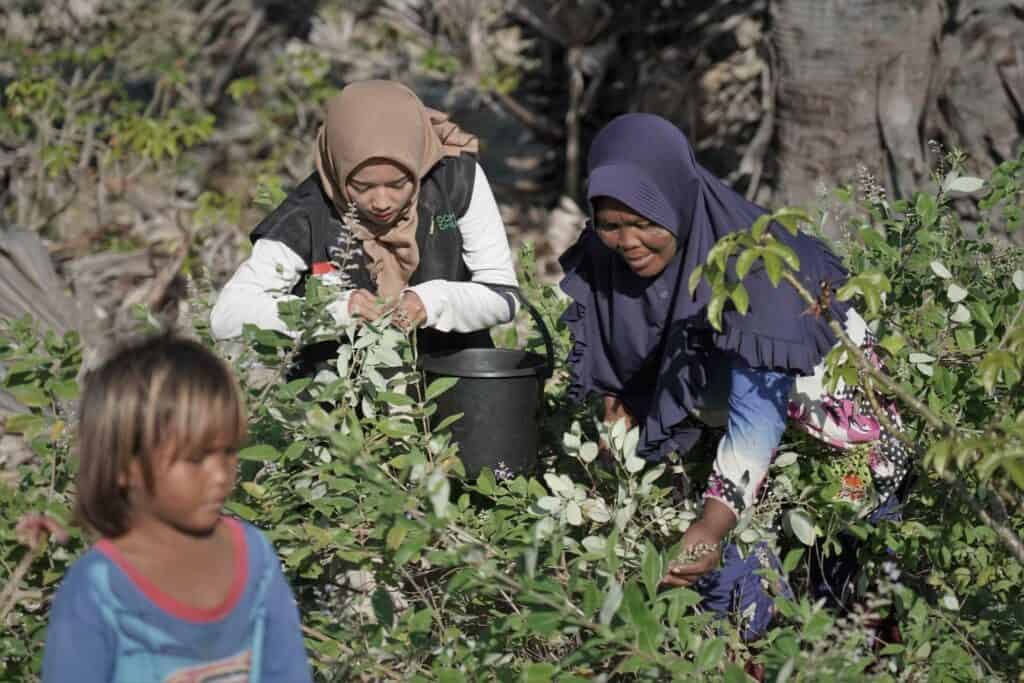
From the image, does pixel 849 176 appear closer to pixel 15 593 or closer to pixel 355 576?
pixel 355 576

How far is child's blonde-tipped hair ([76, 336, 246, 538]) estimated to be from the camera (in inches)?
76.2

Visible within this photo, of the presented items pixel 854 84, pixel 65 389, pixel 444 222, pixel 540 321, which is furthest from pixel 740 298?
pixel 854 84

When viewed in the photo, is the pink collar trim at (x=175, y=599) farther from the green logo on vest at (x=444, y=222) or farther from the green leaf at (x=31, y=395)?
the green logo on vest at (x=444, y=222)

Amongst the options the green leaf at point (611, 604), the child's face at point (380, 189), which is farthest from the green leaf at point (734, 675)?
the child's face at point (380, 189)

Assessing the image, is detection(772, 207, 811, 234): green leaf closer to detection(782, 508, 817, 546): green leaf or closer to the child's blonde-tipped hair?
detection(782, 508, 817, 546): green leaf

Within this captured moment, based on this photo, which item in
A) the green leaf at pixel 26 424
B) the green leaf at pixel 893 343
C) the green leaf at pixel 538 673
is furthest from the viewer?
the green leaf at pixel 26 424

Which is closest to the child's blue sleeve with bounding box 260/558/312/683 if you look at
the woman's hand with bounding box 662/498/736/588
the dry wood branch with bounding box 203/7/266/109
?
the woman's hand with bounding box 662/498/736/588

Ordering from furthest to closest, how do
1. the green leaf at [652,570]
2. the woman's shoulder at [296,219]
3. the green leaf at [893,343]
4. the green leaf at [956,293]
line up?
the woman's shoulder at [296,219], the green leaf at [956,293], the green leaf at [893,343], the green leaf at [652,570]

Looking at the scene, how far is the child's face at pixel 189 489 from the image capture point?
1.96 m

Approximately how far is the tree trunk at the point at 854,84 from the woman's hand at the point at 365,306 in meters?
3.74

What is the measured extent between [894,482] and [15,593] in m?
2.03

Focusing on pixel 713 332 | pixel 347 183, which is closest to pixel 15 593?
pixel 347 183

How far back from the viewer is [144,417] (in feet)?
6.33

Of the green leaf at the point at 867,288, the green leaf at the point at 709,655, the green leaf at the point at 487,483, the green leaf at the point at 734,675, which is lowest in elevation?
the green leaf at the point at 734,675
